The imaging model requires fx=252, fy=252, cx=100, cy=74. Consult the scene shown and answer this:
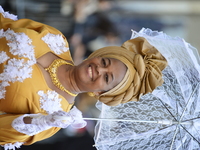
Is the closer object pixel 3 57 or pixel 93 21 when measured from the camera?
pixel 3 57

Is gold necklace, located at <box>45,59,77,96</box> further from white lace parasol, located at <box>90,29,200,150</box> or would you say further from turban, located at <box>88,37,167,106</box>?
white lace parasol, located at <box>90,29,200,150</box>

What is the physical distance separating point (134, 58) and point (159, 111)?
0.63 m

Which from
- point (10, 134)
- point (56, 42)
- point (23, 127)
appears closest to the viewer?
point (23, 127)

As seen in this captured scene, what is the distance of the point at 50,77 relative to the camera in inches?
79.7

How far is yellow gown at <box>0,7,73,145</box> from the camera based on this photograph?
6.00 feet

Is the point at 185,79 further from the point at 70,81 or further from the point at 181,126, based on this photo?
the point at 70,81

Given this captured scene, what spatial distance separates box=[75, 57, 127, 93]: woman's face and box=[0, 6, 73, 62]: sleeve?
0.87ft

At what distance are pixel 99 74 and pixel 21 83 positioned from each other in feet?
1.98

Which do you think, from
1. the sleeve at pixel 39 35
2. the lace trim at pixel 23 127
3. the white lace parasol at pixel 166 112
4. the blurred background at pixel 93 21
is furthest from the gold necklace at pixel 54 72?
the blurred background at pixel 93 21

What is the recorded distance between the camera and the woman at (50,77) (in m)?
1.82

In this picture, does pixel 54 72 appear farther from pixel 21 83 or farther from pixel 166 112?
pixel 166 112

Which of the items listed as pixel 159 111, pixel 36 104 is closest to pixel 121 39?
pixel 159 111

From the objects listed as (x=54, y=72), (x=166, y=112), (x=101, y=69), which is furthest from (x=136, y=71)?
(x=54, y=72)

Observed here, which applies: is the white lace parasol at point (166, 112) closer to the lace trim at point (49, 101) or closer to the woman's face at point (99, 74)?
the woman's face at point (99, 74)
